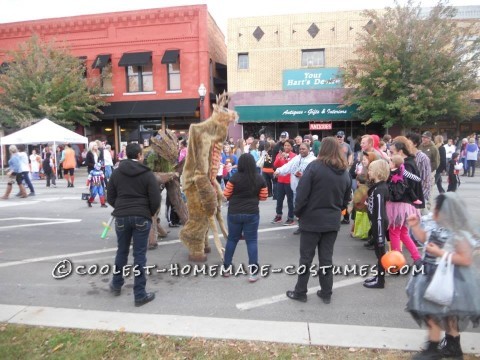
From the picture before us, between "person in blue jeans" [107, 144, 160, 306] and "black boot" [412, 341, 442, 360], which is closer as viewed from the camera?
"black boot" [412, 341, 442, 360]

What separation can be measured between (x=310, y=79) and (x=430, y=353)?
2009 centimetres

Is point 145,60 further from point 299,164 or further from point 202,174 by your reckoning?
point 202,174

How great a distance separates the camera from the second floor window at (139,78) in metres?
23.1

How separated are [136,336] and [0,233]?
5.76m

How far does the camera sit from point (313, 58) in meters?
21.9

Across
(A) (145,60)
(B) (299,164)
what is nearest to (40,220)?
(B) (299,164)

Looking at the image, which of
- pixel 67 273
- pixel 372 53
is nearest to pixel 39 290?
pixel 67 273

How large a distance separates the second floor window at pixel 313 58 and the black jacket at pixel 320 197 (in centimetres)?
1904

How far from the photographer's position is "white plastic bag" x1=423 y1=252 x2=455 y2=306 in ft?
9.52

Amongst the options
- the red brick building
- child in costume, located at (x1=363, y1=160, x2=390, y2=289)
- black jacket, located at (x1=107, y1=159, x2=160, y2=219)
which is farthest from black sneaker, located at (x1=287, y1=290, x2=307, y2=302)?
the red brick building

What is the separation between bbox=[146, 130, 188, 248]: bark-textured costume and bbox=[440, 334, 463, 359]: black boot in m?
4.55

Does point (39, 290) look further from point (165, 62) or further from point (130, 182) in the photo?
point (165, 62)

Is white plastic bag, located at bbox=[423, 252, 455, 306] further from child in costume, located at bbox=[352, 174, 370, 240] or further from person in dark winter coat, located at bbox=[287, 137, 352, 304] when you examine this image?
child in costume, located at bbox=[352, 174, 370, 240]

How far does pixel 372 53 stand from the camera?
18.3 meters
